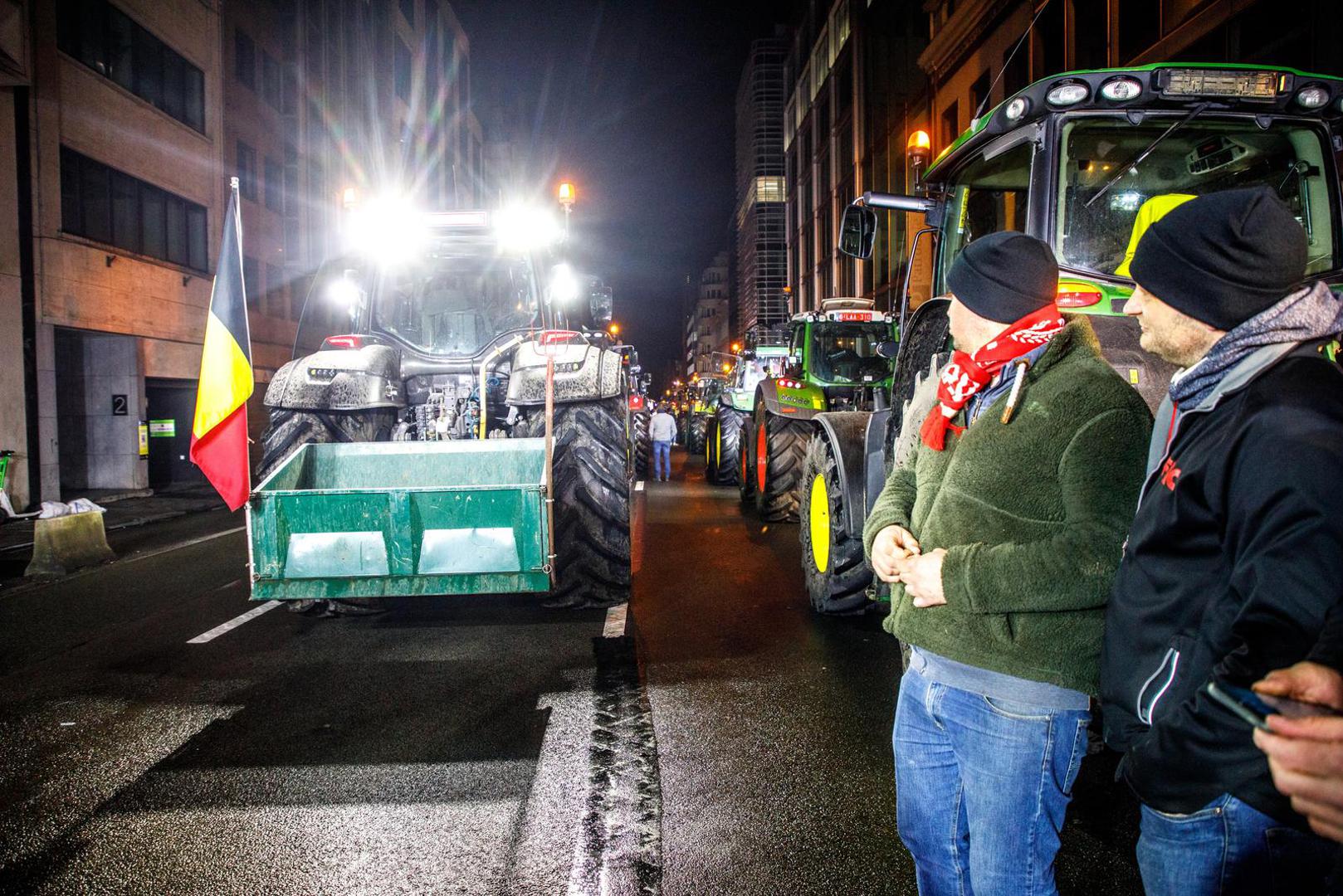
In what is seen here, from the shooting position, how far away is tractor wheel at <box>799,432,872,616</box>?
18.9ft

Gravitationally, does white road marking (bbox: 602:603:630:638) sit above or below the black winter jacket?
below

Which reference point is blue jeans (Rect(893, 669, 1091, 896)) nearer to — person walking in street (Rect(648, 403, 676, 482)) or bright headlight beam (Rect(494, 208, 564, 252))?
bright headlight beam (Rect(494, 208, 564, 252))

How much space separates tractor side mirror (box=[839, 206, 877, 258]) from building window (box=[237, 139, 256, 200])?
2269cm

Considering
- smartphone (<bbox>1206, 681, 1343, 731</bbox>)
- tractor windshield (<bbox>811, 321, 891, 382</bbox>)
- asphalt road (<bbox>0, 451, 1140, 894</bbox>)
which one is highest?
tractor windshield (<bbox>811, 321, 891, 382</bbox>)

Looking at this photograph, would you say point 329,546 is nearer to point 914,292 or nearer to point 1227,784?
point 1227,784

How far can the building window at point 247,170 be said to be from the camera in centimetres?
2373

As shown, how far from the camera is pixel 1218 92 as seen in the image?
4105 millimetres

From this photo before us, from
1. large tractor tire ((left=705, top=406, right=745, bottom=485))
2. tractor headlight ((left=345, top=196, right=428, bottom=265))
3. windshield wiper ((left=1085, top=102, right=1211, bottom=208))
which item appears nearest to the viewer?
windshield wiper ((left=1085, top=102, right=1211, bottom=208))

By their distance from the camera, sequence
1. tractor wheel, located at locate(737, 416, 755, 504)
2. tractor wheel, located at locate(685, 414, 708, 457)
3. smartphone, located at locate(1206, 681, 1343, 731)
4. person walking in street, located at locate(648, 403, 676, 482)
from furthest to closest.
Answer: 1. tractor wheel, located at locate(685, 414, 708, 457)
2. person walking in street, located at locate(648, 403, 676, 482)
3. tractor wheel, located at locate(737, 416, 755, 504)
4. smartphone, located at locate(1206, 681, 1343, 731)

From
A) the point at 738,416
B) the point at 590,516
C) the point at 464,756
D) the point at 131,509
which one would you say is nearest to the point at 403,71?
the point at 131,509

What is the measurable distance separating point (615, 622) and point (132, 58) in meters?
18.7

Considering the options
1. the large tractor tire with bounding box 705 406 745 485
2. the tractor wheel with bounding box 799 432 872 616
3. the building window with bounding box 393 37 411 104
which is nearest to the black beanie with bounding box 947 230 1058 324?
the tractor wheel with bounding box 799 432 872 616

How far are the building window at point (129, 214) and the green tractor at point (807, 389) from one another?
13.4 metres

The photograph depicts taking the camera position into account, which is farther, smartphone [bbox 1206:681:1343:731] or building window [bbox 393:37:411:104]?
building window [bbox 393:37:411:104]
